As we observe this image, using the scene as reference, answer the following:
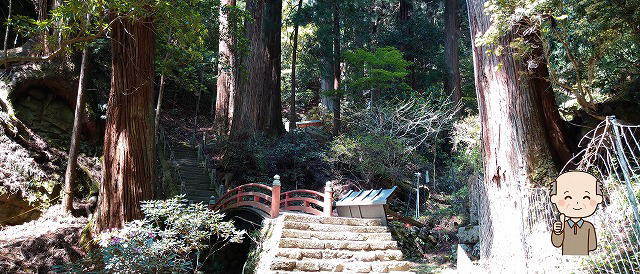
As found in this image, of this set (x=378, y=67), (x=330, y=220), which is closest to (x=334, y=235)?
(x=330, y=220)

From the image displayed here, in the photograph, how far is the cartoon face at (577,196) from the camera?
297 centimetres

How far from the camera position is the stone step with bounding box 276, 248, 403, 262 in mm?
7750

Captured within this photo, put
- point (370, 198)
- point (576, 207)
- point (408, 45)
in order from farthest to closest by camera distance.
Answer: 1. point (408, 45)
2. point (370, 198)
3. point (576, 207)

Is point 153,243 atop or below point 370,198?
below

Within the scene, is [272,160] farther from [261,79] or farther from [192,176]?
[261,79]

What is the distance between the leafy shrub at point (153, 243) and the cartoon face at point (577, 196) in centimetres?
545

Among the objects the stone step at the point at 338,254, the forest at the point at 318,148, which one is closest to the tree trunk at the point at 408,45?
the forest at the point at 318,148

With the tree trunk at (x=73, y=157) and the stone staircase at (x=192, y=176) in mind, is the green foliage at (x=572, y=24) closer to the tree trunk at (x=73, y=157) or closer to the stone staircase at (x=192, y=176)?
the tree trunk at (x=73, y=157)

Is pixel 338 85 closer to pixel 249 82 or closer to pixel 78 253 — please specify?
pixel 249 82

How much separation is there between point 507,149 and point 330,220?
431cm

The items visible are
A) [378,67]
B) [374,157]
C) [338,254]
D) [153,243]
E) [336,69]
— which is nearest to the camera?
[153,243]

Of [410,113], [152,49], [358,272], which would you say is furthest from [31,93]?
[410,113]

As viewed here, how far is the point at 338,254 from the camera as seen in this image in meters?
8.13

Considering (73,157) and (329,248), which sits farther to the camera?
(73,157)
